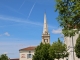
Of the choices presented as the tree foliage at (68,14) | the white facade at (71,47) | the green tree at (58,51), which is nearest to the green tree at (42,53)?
the white facade at (71,47)

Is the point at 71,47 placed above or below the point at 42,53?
above

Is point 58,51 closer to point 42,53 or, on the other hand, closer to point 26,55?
point 42,53

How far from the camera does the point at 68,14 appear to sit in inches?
771

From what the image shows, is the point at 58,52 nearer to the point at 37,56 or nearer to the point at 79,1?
the point at 37,56

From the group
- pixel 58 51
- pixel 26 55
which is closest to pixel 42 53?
pixel 58 51

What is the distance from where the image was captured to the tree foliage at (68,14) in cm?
1827

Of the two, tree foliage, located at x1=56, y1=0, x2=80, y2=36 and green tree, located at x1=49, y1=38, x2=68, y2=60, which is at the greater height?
tree foliage, located at x1=56, y1=0, x2=80, y2=36

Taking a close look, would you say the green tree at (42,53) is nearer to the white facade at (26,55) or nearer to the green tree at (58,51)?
the green tree at (58,51)

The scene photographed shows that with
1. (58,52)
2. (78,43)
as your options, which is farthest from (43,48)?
Result: (78,43)

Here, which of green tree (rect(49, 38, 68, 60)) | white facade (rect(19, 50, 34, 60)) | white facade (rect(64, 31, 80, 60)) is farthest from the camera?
white facade (rect(19, 50, 34, 60))

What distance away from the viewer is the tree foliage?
18.3 metres

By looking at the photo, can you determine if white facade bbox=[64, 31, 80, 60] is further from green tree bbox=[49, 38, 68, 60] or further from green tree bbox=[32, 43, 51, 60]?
green tree bbox=[32, 43, 51, 60]

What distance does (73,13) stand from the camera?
61.2 feet

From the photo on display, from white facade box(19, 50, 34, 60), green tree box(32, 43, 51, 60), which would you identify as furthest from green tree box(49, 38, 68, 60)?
white facade box(19, 50, 34, 60)
